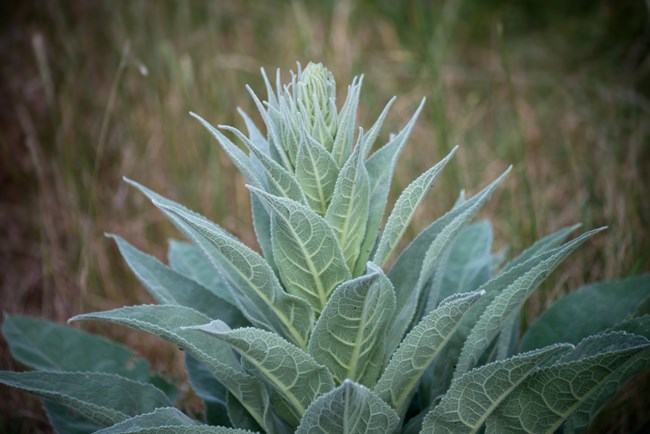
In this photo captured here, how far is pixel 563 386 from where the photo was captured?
125 cm

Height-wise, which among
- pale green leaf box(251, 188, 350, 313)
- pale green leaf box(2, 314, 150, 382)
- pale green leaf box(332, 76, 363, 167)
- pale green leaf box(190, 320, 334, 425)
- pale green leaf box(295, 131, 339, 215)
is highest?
pale green leaf box(332, 76, 363, 167)

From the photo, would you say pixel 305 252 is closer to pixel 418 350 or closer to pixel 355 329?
pixel 355 329

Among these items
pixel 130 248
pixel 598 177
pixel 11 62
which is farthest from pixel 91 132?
pixel 598 177

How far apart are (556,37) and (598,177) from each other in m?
1.63

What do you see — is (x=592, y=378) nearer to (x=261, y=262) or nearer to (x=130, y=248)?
(x=261, y=262)

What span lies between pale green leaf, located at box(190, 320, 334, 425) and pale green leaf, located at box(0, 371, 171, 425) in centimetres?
30

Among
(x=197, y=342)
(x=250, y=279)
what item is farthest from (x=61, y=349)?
(x=250, y=279)

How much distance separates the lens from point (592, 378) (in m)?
1.23

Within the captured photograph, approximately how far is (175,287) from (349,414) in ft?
1.84

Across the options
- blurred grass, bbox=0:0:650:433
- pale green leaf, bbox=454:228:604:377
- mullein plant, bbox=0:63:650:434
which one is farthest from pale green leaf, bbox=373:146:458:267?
blurred grass, bbox=0:0:650:433

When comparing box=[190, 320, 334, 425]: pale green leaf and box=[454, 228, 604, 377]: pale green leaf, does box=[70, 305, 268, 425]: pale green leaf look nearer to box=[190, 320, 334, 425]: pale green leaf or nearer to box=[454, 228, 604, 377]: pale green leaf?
box=[190, 320, 334, 425]: pale green leaf

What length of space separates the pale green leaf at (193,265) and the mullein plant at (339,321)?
0.23 m

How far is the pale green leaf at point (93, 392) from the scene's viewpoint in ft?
4.44

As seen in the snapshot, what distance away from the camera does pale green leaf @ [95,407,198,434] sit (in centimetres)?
123
